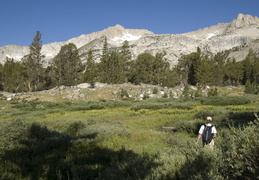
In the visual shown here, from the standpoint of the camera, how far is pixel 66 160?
6.62 m

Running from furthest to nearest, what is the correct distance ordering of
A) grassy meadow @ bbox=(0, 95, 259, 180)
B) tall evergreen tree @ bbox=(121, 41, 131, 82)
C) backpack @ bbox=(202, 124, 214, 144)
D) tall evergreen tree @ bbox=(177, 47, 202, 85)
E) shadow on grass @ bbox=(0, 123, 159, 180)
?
1. tall evergreen tree @ bbox=(177, 47, 202, 85)
2. tall evergreen tree @ bbox=(121, 41, 131, 82)
3. backpack @ bbox=(202, 124, 214, 144)
4. shadow on grass @ bbox=(0, 123, 159, 180)
5. grassy meadow @ bbox=(0, 95, 259, 180)

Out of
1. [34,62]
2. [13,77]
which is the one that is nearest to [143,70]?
[34,62]

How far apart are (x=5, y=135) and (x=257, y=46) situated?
655 feet

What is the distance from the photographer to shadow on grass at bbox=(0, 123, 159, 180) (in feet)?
17.2

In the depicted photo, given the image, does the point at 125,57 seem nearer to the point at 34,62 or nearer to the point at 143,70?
the point at 143,70

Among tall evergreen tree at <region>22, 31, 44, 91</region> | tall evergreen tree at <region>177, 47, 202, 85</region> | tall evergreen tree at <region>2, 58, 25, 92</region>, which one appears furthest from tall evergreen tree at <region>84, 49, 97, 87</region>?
tall evergreen tree at <region>177, 47, 202, 85</region>

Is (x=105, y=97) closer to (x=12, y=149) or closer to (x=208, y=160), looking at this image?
(x=12, y=149)

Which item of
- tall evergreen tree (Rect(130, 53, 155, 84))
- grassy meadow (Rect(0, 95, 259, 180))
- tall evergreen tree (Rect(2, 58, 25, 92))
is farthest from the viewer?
tall evergreen tree (Rect(130, 53, 155, 84))

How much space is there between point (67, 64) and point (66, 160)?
54550 mm

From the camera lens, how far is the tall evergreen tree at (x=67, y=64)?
57594 mm

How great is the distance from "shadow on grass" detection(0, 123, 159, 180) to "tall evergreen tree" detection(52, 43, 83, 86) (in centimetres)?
5025

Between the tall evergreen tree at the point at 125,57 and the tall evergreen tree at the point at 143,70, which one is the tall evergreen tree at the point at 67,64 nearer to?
the tall evergreen tree at the point at 125,57

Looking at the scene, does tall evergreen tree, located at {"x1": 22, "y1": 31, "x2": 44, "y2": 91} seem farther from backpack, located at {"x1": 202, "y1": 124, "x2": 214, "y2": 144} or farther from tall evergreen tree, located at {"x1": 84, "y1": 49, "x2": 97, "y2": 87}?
backpack, located at {"x1": 202, "y1": 124, "x2": 214, "y2": 144}

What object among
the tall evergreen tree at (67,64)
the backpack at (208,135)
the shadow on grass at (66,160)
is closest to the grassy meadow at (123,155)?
the shadow on grass at (66,160)
